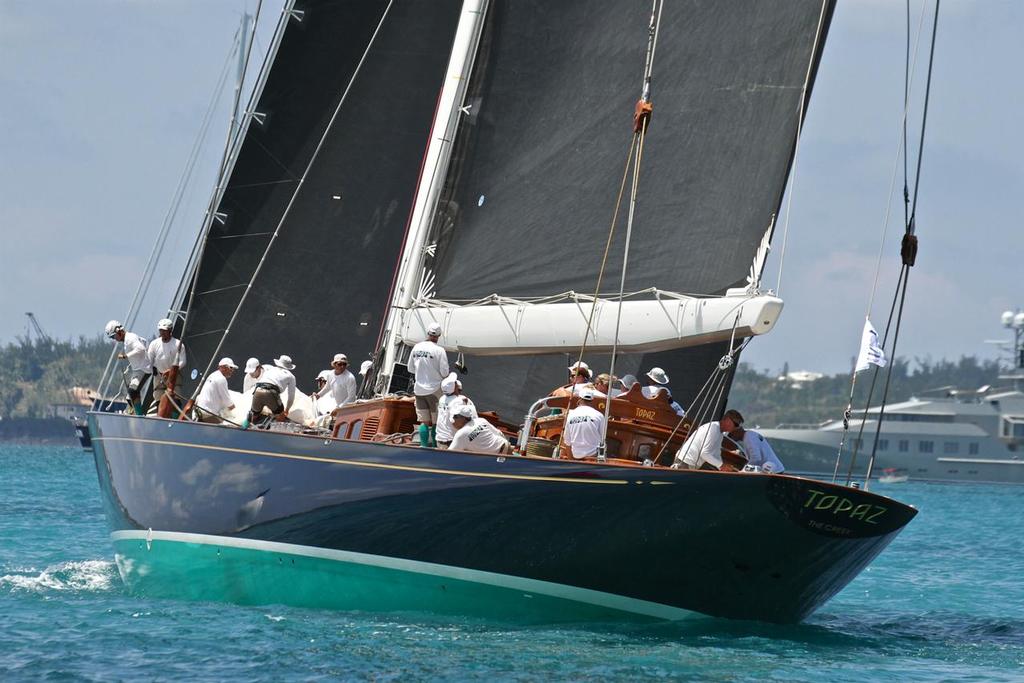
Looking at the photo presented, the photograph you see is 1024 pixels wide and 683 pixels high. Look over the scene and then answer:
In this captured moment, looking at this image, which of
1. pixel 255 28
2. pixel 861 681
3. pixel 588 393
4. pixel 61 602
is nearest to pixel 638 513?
pixel 588 393

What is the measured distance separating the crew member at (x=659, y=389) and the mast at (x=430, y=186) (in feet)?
8.61

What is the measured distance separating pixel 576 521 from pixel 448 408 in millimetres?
1706

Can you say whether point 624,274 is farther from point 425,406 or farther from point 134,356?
point 134,356

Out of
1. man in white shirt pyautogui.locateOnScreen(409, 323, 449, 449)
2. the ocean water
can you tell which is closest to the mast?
man in white shirt pyautogui.locateOnScreen(409, 323, 449, 449)

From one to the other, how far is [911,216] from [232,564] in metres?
7.28

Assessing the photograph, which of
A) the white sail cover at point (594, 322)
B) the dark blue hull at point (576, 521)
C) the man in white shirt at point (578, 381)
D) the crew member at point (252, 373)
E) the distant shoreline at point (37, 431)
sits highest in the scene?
the white sail cover at point (594, 322)

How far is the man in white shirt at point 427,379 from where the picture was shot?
14.6 metres

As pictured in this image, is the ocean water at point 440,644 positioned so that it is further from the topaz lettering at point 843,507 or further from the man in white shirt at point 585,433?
the man in white shirt at point 585,433

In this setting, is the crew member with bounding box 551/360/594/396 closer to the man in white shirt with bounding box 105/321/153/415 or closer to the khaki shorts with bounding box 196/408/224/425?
Result: the khaki shorts with bounding box 196/408/224/425

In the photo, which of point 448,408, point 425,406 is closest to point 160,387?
point 425,406

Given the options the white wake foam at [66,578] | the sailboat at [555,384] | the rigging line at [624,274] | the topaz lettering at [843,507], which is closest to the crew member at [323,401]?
the sailboat at [555,384]

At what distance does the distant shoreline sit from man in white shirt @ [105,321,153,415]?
131 metres

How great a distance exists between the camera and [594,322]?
1400 cm

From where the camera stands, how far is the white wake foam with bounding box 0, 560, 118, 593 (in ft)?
56.7
